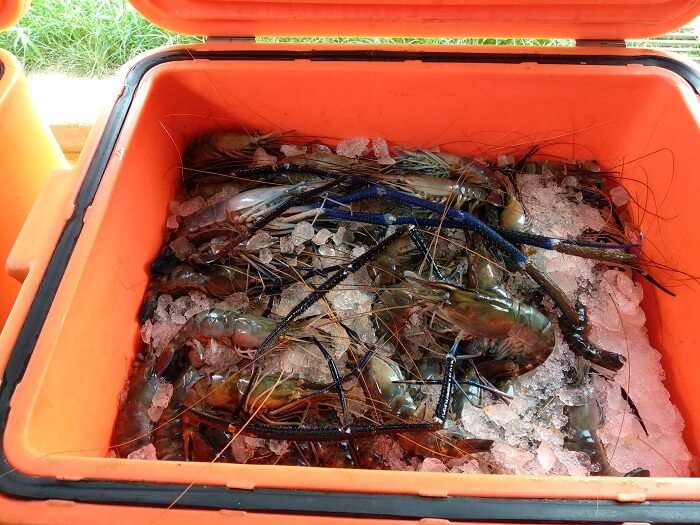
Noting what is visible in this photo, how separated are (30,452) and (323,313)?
575mm

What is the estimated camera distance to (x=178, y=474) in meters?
0.82

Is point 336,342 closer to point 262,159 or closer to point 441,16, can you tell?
point 262,159

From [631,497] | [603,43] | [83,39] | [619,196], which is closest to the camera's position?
[631,497]

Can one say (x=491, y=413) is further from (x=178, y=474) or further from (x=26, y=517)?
(x=26, y=517)

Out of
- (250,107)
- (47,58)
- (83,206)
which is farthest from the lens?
(47,58)

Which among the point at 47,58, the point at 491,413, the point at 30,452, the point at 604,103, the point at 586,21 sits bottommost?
the point at 491,413

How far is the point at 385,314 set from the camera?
1.22 m

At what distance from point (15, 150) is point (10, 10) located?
0.30m

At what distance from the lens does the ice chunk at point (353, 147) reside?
1.45 m

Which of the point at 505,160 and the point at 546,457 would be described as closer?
the point at 546,457

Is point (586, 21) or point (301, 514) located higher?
point (586, 21)

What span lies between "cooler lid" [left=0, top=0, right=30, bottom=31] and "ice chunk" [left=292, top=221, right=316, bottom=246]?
0.73m

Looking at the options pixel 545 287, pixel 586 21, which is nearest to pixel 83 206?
pixel 545 287

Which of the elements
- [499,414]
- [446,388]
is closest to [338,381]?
[446,388]
